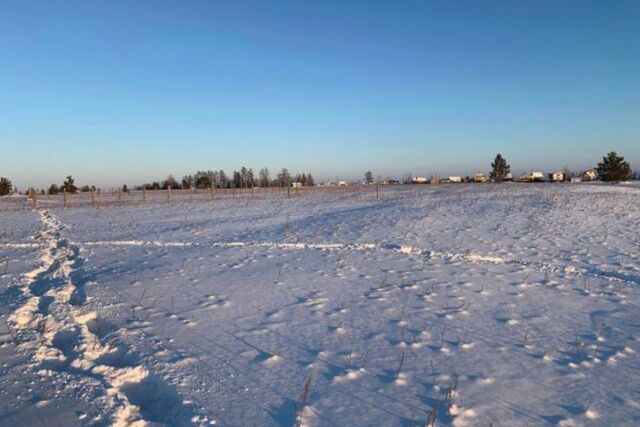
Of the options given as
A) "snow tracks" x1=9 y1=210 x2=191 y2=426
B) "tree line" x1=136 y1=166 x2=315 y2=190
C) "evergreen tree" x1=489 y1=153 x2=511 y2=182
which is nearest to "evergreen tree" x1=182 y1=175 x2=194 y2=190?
"tree line" x1=136 y1=166 x2=315 y2=190

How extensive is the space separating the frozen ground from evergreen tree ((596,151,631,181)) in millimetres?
65876

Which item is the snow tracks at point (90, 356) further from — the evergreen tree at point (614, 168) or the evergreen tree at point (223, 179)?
the evergreen tree at point (223, 179)

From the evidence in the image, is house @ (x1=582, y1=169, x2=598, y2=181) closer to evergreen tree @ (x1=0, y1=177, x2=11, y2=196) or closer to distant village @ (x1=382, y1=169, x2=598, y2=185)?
distant village @ (x1=382, y1=169, x2=598, y2=185)

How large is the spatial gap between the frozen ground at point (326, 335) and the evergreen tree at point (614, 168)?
216 ft

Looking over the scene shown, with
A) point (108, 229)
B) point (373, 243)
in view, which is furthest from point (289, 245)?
point (108, 229)

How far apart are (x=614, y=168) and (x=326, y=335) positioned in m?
79.0

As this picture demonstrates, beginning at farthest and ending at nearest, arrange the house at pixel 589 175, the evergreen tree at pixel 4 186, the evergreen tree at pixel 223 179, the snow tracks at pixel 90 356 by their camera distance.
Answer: the evergreen tree at pixel 223 179 < the house at pixel 589 175 < the evergreen tree at pixel 4 186 < the snow tracks at pixel 90 356

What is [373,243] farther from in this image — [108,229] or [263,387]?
[108,229]

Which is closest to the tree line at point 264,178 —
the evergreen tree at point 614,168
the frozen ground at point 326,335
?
the evergreen tree at point 614,168

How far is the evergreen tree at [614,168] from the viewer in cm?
6981

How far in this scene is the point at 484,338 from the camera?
7.27 m

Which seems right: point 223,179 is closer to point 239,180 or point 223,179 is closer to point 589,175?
point 239,180

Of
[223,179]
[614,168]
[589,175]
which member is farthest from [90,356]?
[223,179]

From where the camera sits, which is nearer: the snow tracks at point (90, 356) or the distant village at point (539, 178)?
the snow tracks at point (90, 356)
